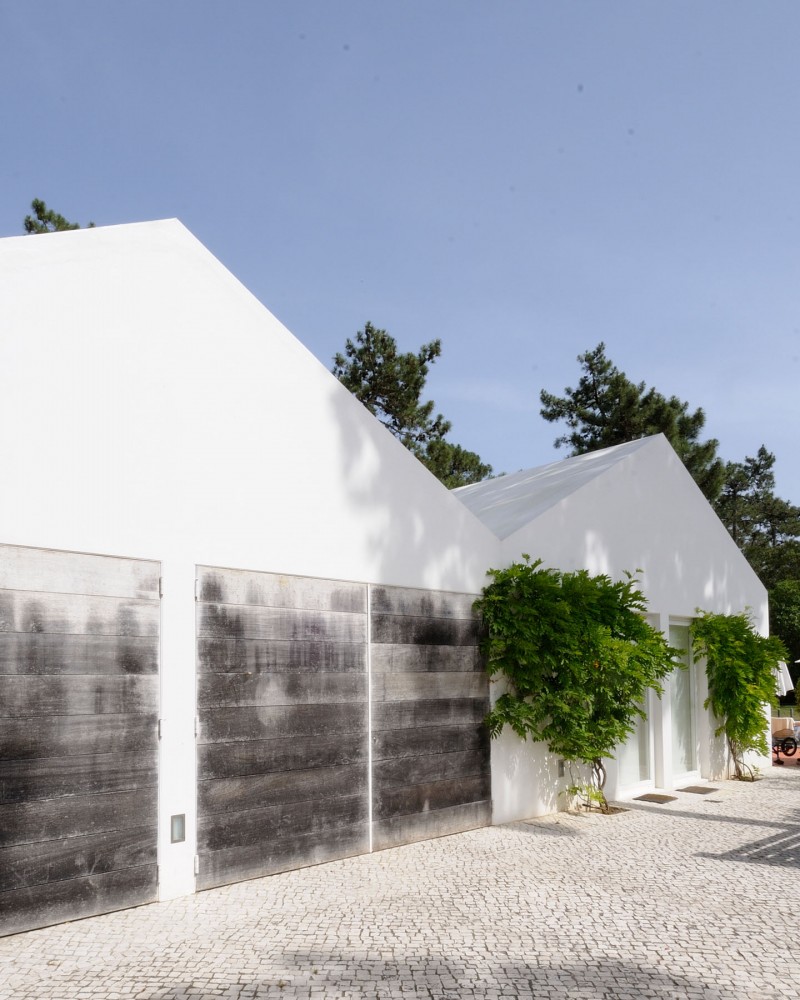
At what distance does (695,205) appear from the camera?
11.5m

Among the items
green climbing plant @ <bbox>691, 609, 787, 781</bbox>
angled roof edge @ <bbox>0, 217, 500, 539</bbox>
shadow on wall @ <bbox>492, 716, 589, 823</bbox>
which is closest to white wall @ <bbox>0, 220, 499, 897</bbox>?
angled roof edge @ <bbox>0, 217, 500, 539</bbox>

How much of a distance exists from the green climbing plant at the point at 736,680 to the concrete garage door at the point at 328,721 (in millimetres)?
4808

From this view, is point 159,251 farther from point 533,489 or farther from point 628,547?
point 628,547

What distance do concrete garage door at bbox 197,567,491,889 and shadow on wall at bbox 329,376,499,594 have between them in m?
0.22

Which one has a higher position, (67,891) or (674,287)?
(674,287)

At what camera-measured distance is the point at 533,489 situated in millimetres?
10859

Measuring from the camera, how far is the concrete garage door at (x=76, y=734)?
4.90 metres

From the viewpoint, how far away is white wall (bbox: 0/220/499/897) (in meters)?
5.23

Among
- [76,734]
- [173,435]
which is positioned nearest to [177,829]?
[76,734]

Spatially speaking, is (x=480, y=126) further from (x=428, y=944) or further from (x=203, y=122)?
(x=428, y=944)

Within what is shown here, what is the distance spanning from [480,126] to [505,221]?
1.89 metres

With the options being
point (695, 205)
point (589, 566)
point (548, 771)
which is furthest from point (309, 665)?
point (695, 205)

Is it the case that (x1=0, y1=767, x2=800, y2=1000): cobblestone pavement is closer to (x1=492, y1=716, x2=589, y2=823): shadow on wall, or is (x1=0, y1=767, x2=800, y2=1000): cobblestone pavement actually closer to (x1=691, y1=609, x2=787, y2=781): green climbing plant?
(x1=492, y1=716, x2=589, y2=823): shadow on wall

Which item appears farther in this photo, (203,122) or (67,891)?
(203,122)
